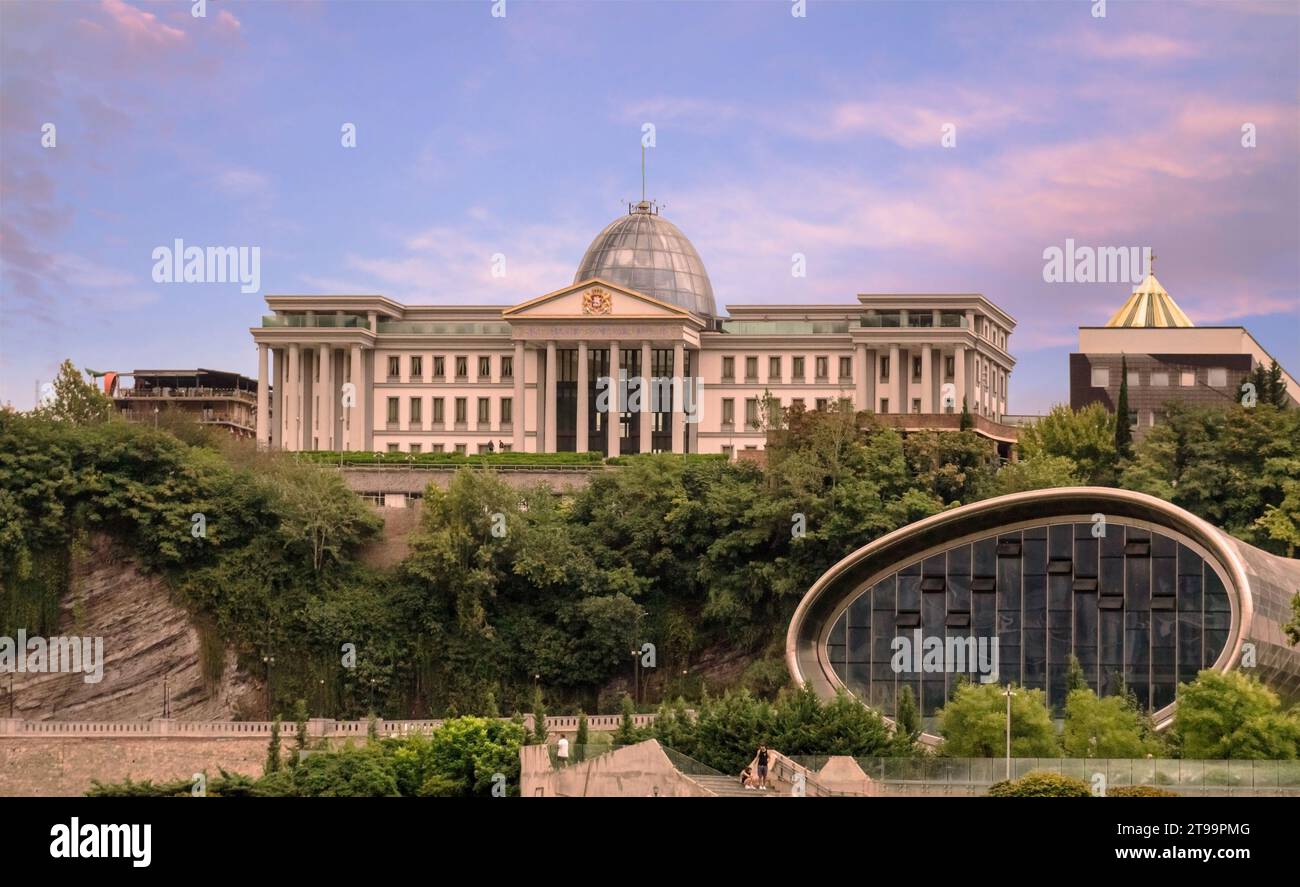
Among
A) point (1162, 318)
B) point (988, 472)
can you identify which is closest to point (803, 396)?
point (1162, 318)

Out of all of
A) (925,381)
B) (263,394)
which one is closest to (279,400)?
(263,394)

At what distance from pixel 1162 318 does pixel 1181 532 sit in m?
47.6

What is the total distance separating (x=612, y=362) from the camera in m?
111

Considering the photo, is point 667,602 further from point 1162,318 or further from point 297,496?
point 1162,318

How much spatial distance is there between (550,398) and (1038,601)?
4524cm

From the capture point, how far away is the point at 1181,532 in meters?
70.4

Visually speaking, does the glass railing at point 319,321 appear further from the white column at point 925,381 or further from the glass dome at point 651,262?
the white column at point 925,381

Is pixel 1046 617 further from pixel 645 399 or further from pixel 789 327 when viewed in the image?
pixel 789 327

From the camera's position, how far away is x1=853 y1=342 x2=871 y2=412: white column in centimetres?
11138

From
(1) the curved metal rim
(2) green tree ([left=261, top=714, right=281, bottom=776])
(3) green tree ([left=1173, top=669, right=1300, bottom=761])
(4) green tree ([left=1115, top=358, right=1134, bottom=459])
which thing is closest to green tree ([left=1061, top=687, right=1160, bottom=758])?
(3) green tree ([left=1173, top=669, right=1300, bottom=761])

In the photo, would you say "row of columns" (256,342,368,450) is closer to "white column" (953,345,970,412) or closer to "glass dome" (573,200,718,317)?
"glass dome" (573,200,718,317)

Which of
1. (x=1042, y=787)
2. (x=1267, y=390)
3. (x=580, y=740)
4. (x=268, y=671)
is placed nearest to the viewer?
(x=1042, y=787)

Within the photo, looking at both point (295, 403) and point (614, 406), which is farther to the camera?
point (295, 403)
